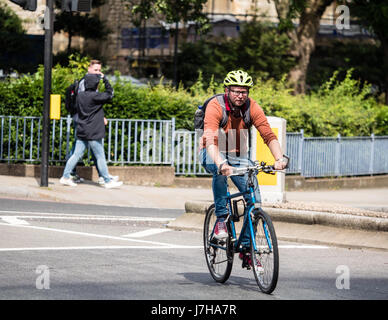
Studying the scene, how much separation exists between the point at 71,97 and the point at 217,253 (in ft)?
27.1

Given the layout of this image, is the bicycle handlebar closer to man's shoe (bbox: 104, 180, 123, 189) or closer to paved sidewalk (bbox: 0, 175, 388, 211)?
paved sidewalk (bbox: 0, 175, 388, 211)

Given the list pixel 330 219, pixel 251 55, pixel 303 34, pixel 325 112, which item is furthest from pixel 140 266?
pixel 251 55

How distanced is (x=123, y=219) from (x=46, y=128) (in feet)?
10.5

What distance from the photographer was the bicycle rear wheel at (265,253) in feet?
21.8

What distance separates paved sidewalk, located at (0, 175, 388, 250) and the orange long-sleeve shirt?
2.86 m

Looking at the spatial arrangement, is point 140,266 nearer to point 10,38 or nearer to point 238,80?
point 238,80

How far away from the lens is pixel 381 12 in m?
28.8

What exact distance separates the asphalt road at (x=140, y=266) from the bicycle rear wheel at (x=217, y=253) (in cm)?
10

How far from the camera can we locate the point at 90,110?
1488cm

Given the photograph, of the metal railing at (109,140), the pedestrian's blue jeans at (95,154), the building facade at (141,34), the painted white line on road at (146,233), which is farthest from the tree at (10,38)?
the painted white line on road at (146,233)

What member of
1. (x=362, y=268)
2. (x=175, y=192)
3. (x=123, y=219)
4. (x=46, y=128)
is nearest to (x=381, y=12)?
(x=175, y=192)

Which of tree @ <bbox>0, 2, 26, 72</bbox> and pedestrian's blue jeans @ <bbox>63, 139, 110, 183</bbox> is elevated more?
tree @ <bbox>0, 2, 26, 72</bbox>

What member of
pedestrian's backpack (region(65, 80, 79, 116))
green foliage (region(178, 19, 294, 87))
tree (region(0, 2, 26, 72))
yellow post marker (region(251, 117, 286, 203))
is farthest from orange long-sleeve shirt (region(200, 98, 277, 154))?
tree (region(0, 2, 26, 72))

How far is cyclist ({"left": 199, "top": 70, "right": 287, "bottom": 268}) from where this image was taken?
7164 mm
